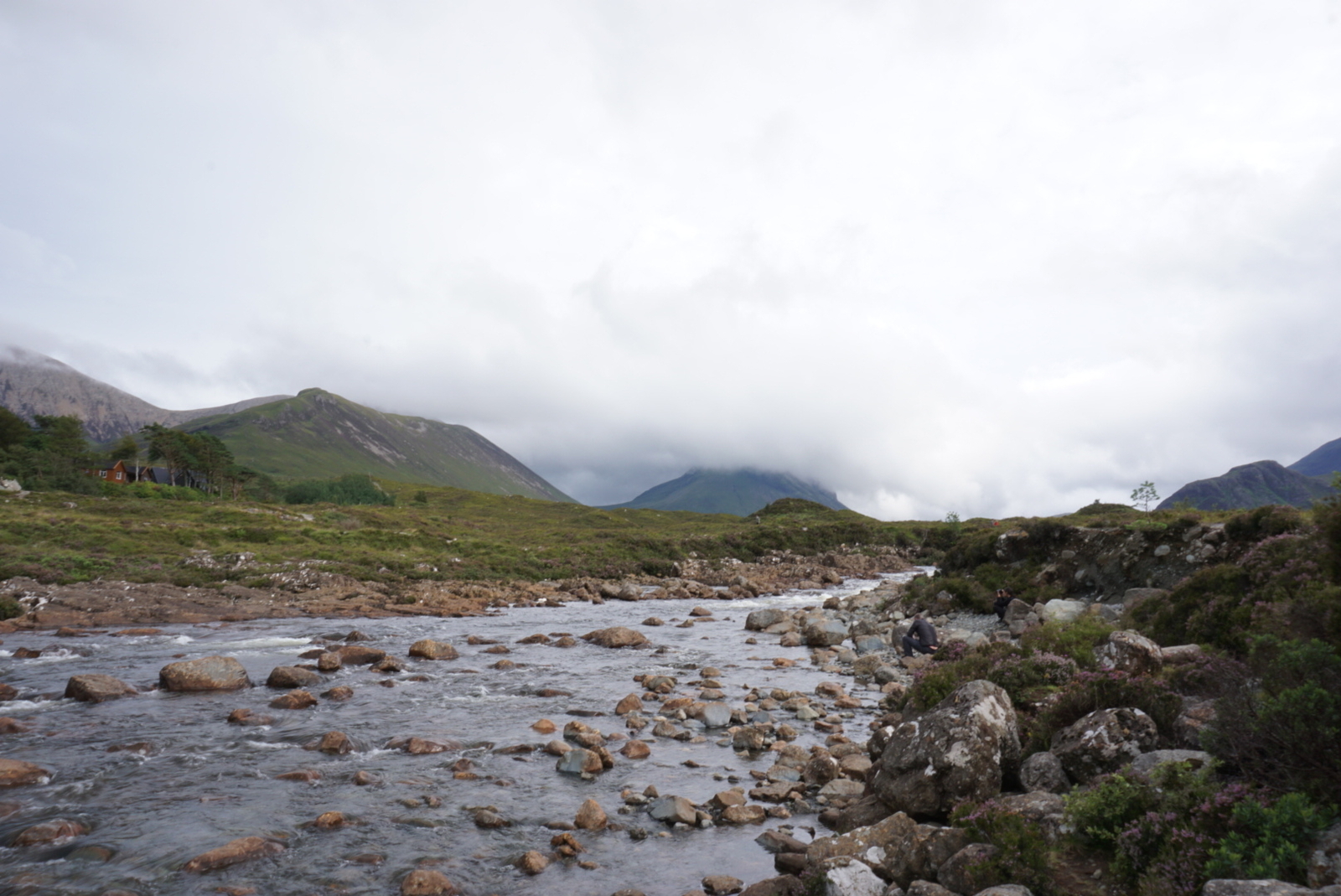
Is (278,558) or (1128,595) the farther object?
(278,558)

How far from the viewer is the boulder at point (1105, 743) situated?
10156 millimetres

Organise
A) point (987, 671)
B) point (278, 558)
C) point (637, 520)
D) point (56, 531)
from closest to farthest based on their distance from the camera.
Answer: point (987, 671)
point (56, 531)
point (278, 558)
point (637, 520)

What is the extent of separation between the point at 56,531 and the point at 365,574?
75.6ft

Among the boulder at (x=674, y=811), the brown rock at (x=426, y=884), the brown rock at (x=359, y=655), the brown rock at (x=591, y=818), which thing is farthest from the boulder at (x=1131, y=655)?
the brown rock at (x=359, y=655)

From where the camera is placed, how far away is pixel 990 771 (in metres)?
11.3

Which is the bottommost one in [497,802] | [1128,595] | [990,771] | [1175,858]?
[497,802]

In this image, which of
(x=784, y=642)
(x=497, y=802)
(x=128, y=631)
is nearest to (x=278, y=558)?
(x=128, y=631)

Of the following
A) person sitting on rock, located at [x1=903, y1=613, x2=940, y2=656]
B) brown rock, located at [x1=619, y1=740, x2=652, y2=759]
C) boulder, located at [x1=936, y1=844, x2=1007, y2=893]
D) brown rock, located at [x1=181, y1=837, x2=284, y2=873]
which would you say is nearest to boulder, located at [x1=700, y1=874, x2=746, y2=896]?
boulder, located at [x1=936, y1=844, x2=1007, y2=893]

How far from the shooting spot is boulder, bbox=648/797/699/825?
13.1 metres

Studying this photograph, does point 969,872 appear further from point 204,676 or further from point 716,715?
point 204,676

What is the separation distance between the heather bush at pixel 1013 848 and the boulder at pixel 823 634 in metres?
26.6

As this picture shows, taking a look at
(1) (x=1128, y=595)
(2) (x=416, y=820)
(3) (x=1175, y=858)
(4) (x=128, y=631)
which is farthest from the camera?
(4) (x=128, y=631)

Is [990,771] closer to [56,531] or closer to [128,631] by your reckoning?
[128,631]

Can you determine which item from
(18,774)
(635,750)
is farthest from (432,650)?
(635,750)
